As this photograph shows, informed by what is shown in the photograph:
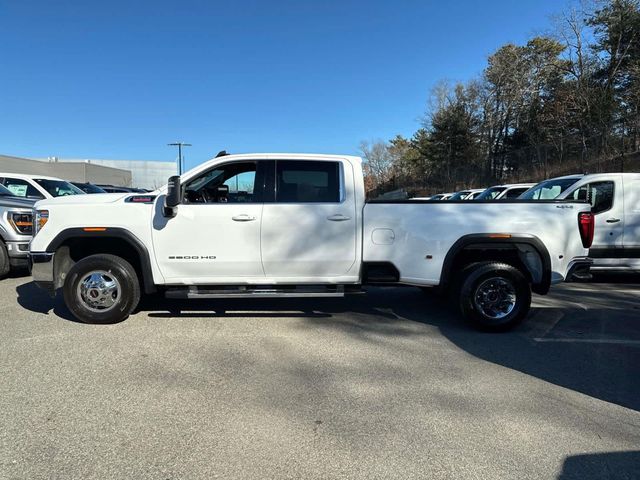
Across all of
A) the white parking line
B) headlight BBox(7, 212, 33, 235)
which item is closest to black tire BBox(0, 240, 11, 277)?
headlight BBox(7, 212, 33, 235)

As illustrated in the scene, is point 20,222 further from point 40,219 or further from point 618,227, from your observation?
point 618,227

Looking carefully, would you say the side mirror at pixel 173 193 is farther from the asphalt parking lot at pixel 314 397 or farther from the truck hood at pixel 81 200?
the asphalt parking lot at pixel 314 397

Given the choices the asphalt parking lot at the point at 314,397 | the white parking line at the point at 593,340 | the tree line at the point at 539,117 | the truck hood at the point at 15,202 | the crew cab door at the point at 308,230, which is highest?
the tree line at the point at 539,117

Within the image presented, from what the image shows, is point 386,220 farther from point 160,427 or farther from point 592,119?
point 592,119

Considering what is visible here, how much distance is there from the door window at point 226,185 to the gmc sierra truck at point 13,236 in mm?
4499

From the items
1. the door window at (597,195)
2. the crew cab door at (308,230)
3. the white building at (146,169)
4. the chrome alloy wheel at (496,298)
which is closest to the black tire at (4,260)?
the crew cab door at (308,230)

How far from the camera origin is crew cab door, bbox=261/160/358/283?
533 centimetres

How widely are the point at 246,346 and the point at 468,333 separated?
8.65 feet

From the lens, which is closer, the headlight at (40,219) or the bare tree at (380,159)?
the headlight at (40,219)

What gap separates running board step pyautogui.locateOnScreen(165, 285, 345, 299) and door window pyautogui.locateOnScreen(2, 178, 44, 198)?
306 inches

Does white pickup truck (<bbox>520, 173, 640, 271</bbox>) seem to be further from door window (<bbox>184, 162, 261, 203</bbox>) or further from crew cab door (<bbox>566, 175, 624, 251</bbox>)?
door window (<bbox>184, 162, 261, 203</bbox>)

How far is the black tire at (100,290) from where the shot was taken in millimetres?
5281

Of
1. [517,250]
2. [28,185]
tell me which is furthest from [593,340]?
[28,185]

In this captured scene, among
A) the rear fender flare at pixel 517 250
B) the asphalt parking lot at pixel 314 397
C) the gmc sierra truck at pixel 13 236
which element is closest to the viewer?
the asphalt parking lot at pixel 314 397
